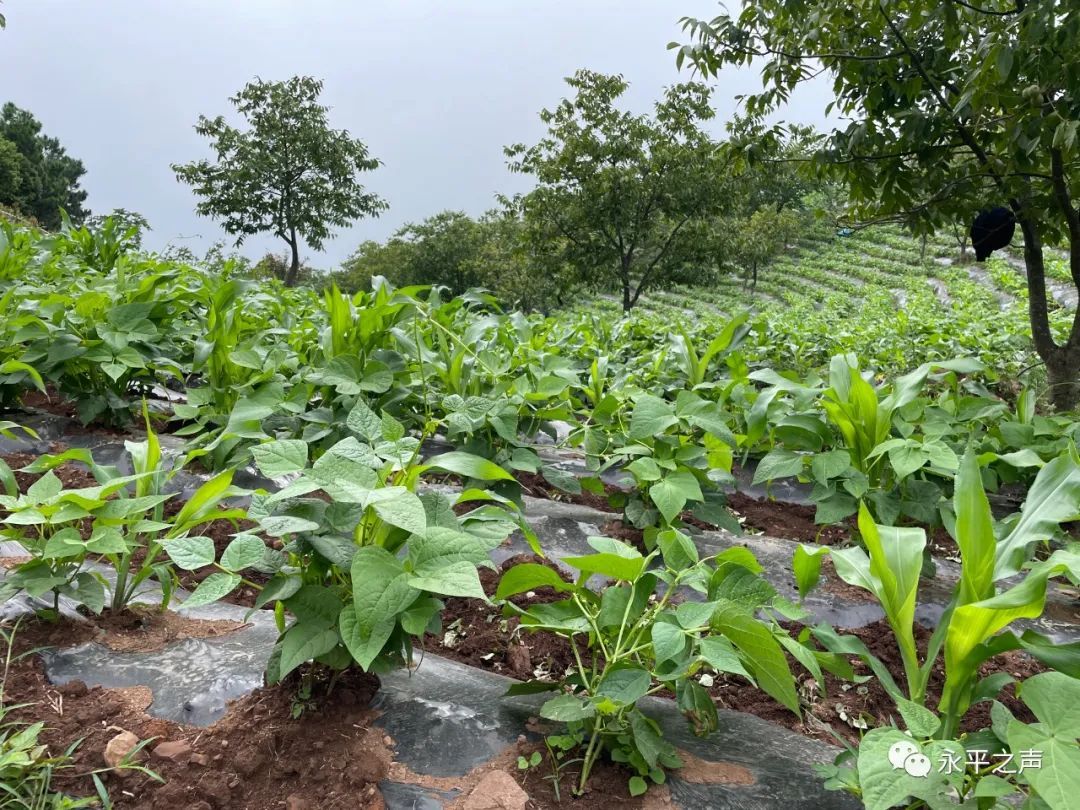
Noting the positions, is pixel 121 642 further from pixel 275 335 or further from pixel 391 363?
pixel 275 335

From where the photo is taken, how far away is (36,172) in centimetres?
3581

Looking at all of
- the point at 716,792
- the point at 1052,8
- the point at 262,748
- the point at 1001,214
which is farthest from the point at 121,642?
the point at 1001,214

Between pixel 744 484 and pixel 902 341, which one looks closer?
pixel 744 484

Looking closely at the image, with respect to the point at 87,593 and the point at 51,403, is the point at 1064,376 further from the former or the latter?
the point at 51,403

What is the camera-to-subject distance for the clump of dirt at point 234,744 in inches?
37.9

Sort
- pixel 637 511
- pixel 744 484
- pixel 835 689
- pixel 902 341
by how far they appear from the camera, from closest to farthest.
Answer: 1. pixel 835 689
2. pixel 637 511
3. pixel 744 484
4. pixel 902 341

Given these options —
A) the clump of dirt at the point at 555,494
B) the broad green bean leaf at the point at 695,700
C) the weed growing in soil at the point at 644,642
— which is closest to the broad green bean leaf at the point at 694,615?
the weed growing in soil at the point at 644,642

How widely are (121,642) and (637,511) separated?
127cm

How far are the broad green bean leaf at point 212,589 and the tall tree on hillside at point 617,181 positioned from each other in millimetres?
12360

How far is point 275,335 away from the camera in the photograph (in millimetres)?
3045

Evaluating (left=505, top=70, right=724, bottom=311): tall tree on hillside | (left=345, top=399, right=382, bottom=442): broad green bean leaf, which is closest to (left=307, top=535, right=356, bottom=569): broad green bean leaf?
(left=345, top=399, right=382, bottom=442): broad green bean leaf

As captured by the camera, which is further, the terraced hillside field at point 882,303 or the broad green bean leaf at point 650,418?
the terraced hillside field at point 882,303

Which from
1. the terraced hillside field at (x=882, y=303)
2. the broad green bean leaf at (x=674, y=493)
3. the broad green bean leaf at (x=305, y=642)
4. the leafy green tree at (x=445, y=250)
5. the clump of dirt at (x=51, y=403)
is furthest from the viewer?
the leafy green tree at (x=445, y=250)

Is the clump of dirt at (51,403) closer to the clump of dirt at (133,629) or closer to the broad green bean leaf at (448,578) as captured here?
the clump of dirt at (133,629)
